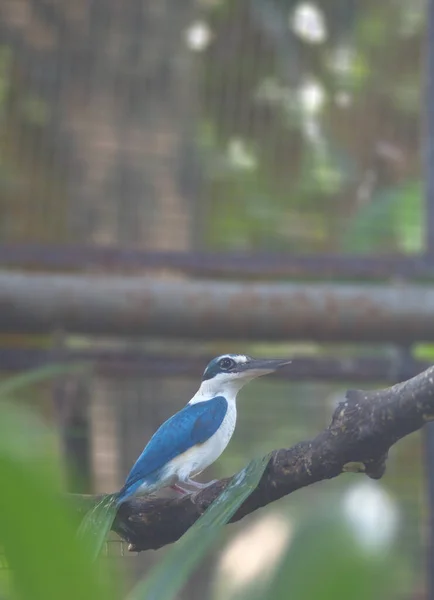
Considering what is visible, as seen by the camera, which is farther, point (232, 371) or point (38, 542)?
point (232, 371)

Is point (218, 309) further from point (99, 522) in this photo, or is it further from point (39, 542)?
point (39, 542)

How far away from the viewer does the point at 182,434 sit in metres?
0.48

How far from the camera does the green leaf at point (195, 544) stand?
219 millimetres

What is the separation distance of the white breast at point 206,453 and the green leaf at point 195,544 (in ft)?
0.17

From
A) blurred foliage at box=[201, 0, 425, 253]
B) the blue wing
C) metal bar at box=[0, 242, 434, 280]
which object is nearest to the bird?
the blue wing

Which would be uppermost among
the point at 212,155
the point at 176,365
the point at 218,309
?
the point at 212,155

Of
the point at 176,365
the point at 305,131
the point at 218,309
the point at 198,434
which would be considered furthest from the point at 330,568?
the point at 305,131

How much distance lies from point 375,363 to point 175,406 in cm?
34

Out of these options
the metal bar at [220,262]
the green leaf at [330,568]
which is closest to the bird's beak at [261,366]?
the green leaf at [330,568]

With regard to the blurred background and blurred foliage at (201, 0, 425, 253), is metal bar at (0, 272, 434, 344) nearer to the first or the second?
the blurred background

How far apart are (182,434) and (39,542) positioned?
309mm

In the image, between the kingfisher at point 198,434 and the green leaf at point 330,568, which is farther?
the kingfisher at point 198,434

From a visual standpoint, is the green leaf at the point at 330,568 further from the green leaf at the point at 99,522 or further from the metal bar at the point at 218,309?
the metal bar at the point at 218,309

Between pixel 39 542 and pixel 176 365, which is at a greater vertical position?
pixel 39 542
